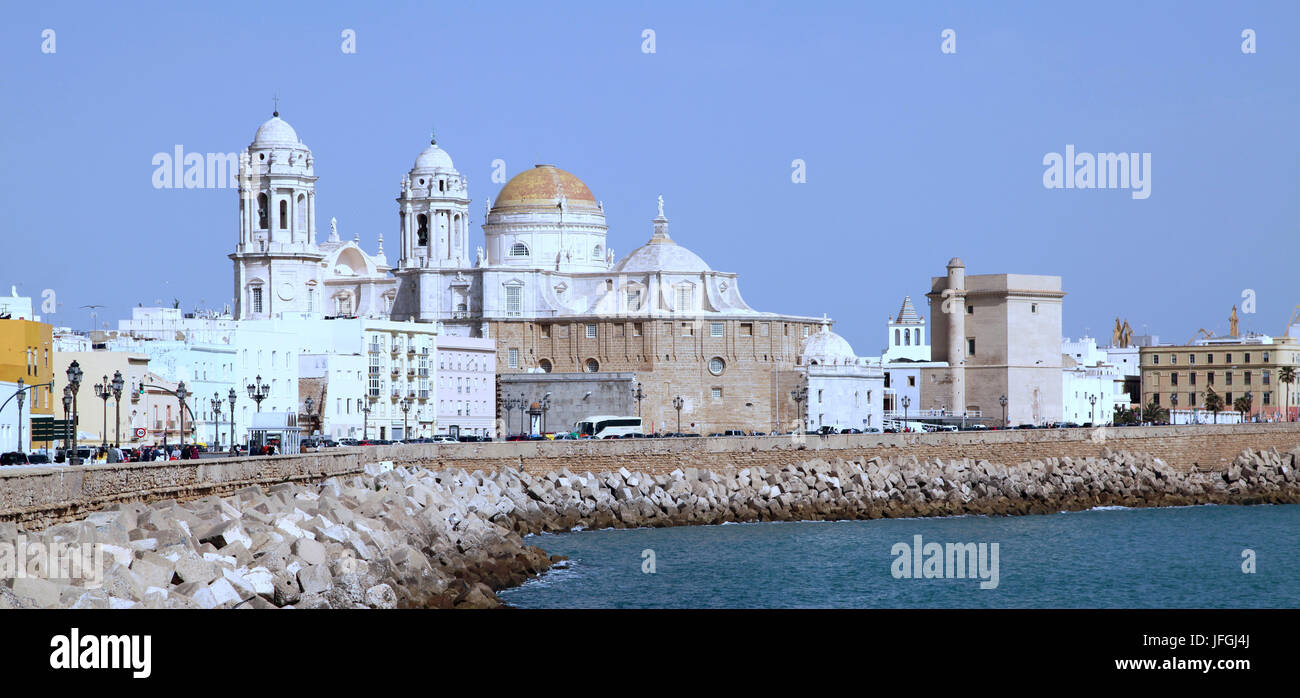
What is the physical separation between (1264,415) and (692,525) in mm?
58697

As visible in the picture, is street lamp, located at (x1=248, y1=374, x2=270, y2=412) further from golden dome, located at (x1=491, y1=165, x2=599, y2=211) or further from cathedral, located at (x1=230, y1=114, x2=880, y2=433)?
golden dome, located at (x1=491, y1=165, x2=599, y2=211)

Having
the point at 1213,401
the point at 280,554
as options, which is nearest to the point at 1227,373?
the point at 1213,401

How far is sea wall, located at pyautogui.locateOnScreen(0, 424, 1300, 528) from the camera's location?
2189 centimetres

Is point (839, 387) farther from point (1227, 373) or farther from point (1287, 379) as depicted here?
point (1227, 373)

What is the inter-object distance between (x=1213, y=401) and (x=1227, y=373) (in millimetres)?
4908

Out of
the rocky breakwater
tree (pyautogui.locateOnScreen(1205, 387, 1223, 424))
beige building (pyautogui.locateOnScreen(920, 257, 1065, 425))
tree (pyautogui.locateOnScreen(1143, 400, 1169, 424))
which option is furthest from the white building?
the rocky breakwater

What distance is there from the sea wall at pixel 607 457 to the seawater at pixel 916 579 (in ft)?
12.9

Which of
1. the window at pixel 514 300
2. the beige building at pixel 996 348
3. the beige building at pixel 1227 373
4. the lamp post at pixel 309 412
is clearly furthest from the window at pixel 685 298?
the beige building at pixel 1227 373

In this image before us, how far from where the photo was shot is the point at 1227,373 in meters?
93.1

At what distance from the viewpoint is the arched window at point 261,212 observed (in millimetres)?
72250
